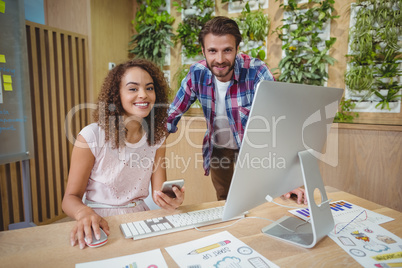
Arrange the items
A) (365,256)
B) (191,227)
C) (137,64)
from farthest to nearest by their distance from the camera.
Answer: (137,64) → (191,227) → (365,256)

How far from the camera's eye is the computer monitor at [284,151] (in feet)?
2.37

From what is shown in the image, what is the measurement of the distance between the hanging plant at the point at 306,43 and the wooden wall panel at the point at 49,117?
2316mm

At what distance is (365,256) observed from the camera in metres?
0.79

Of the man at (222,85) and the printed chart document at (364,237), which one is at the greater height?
the man at (222,85)

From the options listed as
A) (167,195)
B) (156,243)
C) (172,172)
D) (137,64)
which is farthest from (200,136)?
(156,243)

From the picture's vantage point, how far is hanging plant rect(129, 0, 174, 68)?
3.41m

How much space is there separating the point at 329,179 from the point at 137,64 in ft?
6.79

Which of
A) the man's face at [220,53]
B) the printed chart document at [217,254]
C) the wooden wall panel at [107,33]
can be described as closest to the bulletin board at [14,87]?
the wooden wall panel at [107,33]

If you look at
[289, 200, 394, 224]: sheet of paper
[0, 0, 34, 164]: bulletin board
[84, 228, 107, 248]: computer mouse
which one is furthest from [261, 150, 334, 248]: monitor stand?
[0, 0, 34, 164]: bulletin board

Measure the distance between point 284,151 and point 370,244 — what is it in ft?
1.40

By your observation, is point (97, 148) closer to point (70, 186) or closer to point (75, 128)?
point (70, 186)

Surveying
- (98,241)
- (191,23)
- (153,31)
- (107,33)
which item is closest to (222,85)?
(98,241)

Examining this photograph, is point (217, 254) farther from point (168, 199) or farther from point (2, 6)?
point (2, 6)

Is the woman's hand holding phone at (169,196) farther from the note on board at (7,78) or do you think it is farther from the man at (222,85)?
the note on board at (7,78)
